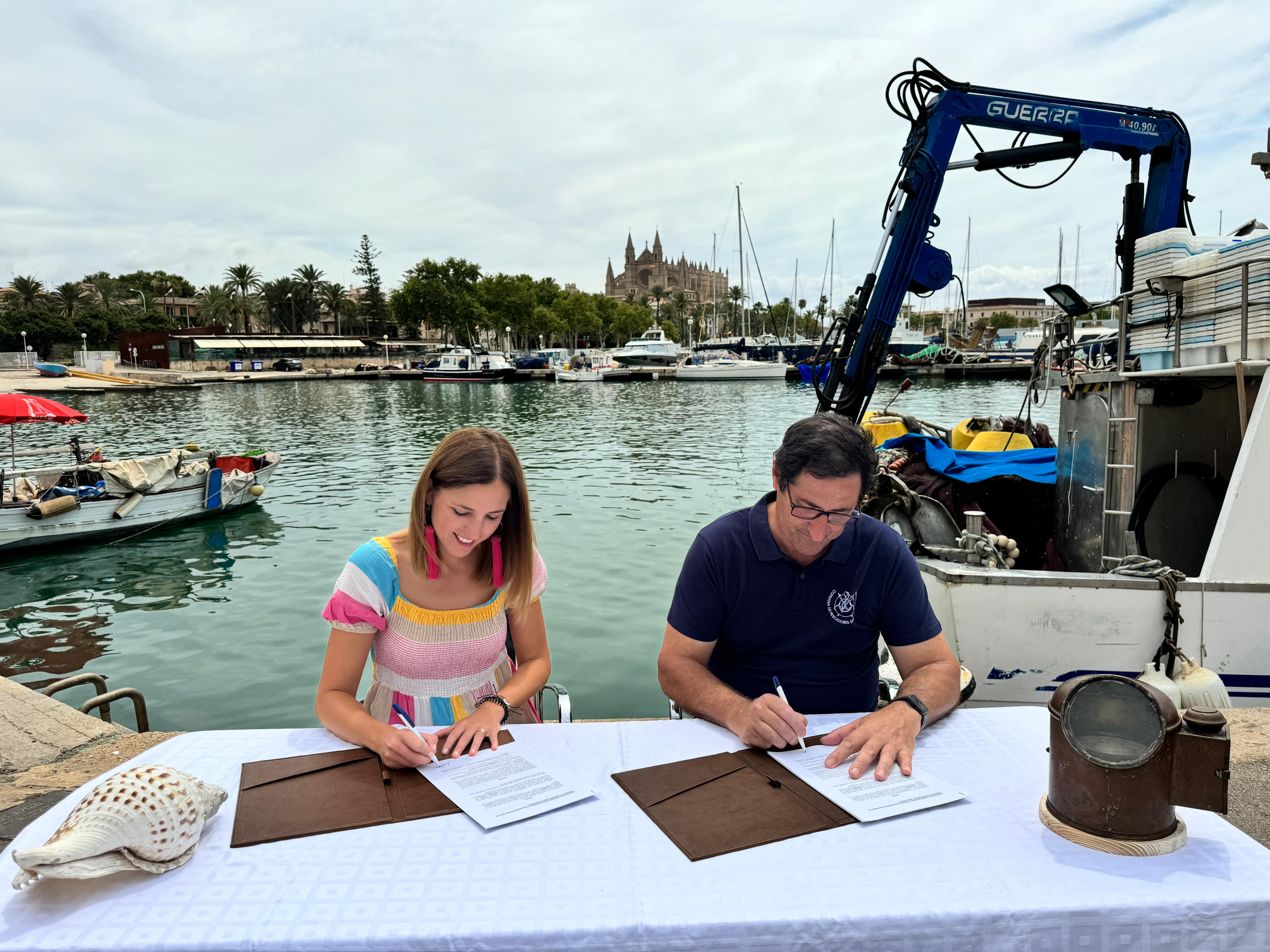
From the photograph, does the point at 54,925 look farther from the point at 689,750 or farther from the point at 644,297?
the point at 644,297

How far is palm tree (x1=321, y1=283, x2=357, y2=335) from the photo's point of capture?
88.8 meters

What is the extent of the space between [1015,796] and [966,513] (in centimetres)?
317

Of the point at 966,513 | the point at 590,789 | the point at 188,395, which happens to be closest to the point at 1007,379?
the point at 188,395

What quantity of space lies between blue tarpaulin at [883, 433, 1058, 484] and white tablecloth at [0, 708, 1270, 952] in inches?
179

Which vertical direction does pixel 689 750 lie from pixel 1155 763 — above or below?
below

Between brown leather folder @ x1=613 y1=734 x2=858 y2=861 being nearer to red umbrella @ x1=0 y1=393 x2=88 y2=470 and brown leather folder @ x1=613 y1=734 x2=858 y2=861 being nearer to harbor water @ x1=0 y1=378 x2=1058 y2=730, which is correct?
harbor water @ x1=0 y1=378 x2=1058 y2=730

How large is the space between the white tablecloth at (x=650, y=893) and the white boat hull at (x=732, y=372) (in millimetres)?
53770

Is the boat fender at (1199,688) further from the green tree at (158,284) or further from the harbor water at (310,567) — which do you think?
the green tree at (158,284)

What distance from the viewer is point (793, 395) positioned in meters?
43.3

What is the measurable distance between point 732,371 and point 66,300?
6558 cm

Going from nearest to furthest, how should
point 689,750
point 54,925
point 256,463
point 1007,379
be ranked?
point 54,925
point 689,750
point 256,463
point 1007,379

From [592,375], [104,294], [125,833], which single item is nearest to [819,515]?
[125,833]

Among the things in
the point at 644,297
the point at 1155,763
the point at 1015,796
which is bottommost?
the point at 1015,796

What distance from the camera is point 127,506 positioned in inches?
456
